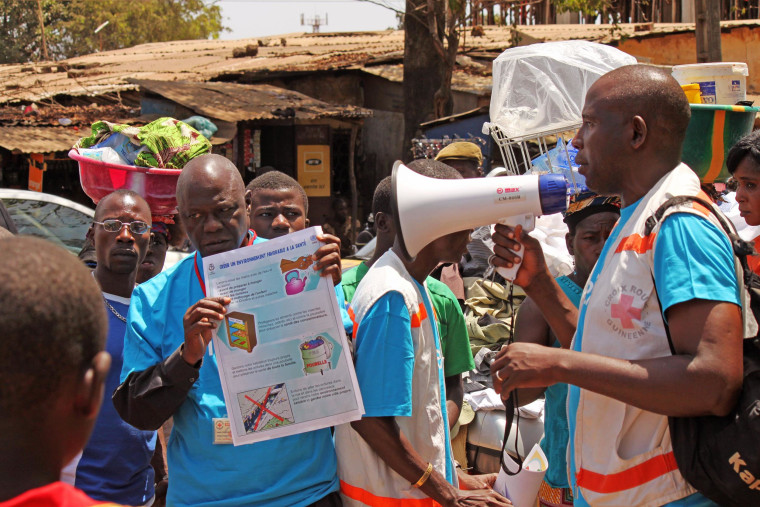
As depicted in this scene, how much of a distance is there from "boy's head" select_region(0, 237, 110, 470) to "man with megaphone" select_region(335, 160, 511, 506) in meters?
1.12

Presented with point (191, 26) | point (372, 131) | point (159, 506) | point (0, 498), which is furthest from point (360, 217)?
point (191, 26)

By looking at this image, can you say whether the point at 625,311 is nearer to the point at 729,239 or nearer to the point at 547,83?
the point at 729,239

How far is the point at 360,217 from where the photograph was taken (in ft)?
41.7

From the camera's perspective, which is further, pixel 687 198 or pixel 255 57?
pixel 255 57

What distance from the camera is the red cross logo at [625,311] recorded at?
6.17 feet

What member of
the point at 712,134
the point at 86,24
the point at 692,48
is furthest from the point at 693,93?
the point at 86,24

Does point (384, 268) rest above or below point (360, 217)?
above

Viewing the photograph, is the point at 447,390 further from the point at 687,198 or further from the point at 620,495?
the point at 687,198

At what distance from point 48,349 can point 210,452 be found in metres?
1.24

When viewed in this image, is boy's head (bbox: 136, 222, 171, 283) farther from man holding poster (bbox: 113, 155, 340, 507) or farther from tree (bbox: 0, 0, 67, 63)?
tree (bbox: 0, 0, 67, 63)

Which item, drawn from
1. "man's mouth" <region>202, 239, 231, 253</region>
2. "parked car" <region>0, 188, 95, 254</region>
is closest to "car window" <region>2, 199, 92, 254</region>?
"parked car" <region>0, 188, 95, 254</region>

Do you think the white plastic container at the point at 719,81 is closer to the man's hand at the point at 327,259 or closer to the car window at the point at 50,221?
the man's hand at the point at 327,259

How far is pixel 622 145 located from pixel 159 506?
268 cm

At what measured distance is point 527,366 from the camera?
6.07 ft
